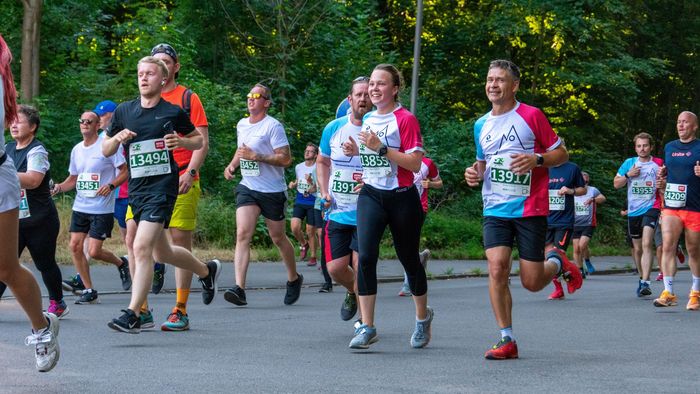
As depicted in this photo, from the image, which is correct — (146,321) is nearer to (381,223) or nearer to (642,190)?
(381,223)

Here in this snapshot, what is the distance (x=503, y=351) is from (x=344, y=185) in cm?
281

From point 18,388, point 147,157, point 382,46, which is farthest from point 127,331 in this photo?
point 382,46

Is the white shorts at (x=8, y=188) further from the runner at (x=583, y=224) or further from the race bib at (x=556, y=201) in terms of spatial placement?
the runner at (x=583, y=224)

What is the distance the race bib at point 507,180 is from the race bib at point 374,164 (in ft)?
2.45

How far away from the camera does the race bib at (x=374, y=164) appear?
337 inches

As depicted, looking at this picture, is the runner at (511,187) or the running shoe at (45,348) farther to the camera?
the runner at (511,187)

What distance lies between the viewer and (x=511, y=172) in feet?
27.6

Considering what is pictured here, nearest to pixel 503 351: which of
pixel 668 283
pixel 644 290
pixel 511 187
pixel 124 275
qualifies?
pixel 511 187

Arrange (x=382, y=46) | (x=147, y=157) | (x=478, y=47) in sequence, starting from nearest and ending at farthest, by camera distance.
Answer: (x=147, y=157) → (x=382, y=46) → (x=478, y=47)

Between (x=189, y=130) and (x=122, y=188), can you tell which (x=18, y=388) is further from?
(x=122, y=188)

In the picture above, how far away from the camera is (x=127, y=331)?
8.47 m

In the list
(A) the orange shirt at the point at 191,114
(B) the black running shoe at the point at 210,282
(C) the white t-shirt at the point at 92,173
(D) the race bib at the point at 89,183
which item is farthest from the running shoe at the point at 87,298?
(A) the orange shirt at the point at 191,114

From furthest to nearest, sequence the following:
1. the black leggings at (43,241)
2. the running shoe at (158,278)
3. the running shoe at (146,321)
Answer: the running shoe at (158,278) → the black leggings at (43,241) → the running shoe at (146,321)

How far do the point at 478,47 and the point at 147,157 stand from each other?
30.2 metres
